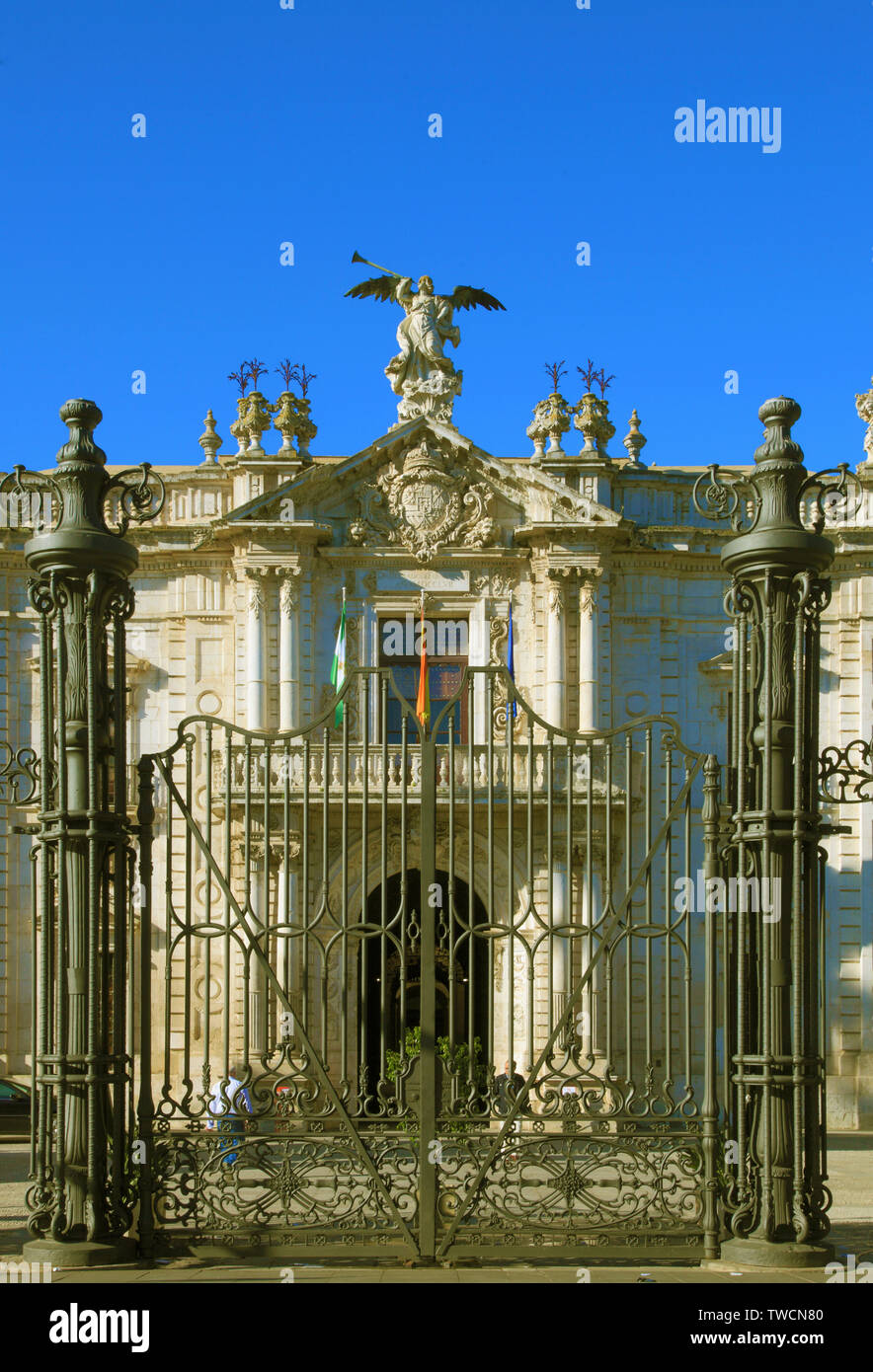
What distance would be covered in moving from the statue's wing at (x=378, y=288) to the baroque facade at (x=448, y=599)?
6.48 feet

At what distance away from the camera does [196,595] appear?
2652 cm

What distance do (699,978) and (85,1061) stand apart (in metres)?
16.7

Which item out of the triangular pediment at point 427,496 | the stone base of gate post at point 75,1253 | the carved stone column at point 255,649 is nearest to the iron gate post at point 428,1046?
the stone base of gate post at point 75,1253

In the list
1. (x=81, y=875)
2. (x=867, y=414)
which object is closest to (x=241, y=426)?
(x=867, y=414)

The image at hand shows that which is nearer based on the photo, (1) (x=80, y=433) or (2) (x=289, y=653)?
(1) (x=80, y=433)

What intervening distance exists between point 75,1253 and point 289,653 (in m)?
16.7

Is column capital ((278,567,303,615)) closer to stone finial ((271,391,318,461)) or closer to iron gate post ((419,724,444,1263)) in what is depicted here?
stone finial ((271,391,318,461))

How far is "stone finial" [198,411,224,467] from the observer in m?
27.0

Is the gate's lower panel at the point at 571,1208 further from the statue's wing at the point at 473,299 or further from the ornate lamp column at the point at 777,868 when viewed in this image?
the statue's wing at the point at 473,299

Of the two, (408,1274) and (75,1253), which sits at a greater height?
(75,1253)

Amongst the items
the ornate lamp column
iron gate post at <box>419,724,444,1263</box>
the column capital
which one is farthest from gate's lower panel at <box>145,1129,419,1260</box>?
the column capital

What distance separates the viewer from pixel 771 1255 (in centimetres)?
943

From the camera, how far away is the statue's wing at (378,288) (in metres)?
26.6

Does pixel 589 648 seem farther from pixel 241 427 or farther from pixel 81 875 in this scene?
pixel 81 875
